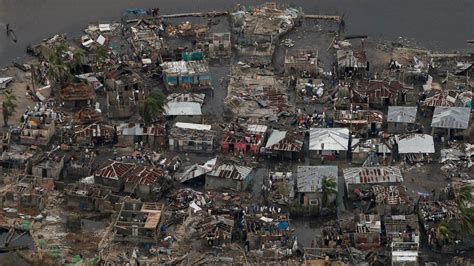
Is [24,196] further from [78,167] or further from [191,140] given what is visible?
[191,140]

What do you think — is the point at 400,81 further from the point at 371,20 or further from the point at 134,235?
the point at 134,235

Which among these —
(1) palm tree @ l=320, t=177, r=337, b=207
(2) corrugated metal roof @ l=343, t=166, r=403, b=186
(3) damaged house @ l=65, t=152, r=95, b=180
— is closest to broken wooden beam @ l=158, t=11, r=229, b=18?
(3) damaged house @ l=65, t=152, r=95, b=180

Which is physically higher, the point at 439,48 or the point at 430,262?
the point at 439,48

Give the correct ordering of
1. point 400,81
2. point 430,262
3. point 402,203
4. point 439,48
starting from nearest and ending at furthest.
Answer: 1. point 430,262
2. point 402,203
3. point 400,81
4. point 439,48

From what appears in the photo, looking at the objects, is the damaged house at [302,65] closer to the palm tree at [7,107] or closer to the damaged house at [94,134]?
the damaged house at [94,134]

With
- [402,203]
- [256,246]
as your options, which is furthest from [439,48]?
[256,246]
